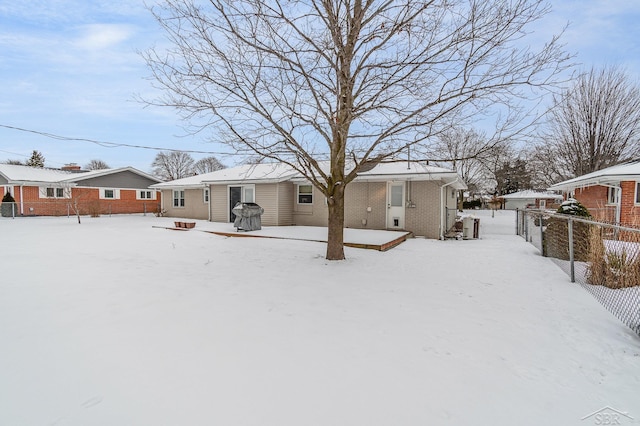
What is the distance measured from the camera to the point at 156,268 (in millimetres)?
6277

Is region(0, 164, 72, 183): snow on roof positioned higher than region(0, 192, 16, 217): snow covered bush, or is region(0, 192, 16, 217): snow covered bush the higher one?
region(0, 164, 72, 183): snow on roof

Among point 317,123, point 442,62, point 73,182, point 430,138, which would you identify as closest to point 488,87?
point 442,62

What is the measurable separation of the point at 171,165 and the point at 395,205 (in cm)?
4957

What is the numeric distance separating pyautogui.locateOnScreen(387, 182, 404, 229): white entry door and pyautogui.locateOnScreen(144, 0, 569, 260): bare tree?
5.41 m

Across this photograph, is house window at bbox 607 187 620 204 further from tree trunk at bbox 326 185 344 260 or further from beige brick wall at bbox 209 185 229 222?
beige brick wall at bbox 209 185 229 222

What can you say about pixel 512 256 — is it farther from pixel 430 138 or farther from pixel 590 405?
pixel 590 405

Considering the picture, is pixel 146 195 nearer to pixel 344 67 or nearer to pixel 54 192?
pixel 54 192

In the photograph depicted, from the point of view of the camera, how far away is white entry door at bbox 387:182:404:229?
12.3 meters

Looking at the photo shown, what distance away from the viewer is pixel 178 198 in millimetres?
20094

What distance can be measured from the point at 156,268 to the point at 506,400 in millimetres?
6350

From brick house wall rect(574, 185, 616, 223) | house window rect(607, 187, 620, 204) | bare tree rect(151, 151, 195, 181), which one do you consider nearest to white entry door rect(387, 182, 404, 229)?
brick house wall rect(574, 185, 616, 223)

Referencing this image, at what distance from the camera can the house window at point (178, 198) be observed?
784 inches

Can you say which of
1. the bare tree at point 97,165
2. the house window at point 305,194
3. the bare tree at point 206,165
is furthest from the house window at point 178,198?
the bare tree at point 97,165

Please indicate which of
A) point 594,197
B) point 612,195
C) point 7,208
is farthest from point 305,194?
point 7,208
